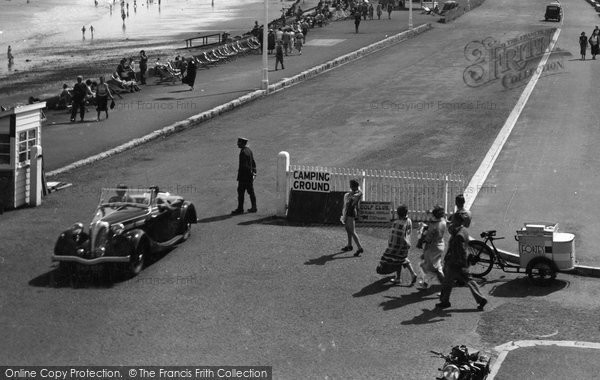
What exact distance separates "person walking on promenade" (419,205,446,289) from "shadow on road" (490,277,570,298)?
1053mm

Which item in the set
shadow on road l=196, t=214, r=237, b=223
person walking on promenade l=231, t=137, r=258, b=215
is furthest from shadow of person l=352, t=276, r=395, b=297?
person walking on promenade l=231, t=137, r=258, b=215

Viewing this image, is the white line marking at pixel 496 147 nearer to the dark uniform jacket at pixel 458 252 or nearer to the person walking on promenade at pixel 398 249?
the person walking on promenade at pixel 398 249

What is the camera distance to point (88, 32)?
297 ft

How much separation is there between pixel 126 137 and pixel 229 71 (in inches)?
617

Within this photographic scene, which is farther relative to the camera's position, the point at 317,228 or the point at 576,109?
the point at 576,109

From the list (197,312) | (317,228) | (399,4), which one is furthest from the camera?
(399,4)

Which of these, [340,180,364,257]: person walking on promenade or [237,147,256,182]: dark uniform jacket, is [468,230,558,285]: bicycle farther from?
[237,147,256,182]: dark uniform jacket

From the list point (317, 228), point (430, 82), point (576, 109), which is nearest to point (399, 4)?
point (430, 82)

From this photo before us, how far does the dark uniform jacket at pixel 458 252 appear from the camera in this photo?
14555mm

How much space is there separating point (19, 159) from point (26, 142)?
0.42m

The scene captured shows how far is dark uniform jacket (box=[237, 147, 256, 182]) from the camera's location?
806 inches

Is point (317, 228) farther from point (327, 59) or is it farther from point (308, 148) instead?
point (327, 59)

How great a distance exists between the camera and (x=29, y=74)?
56.0 m

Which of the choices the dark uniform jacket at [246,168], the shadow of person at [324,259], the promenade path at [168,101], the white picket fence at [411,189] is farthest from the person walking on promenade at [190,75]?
the shadow of person at [324,259]
